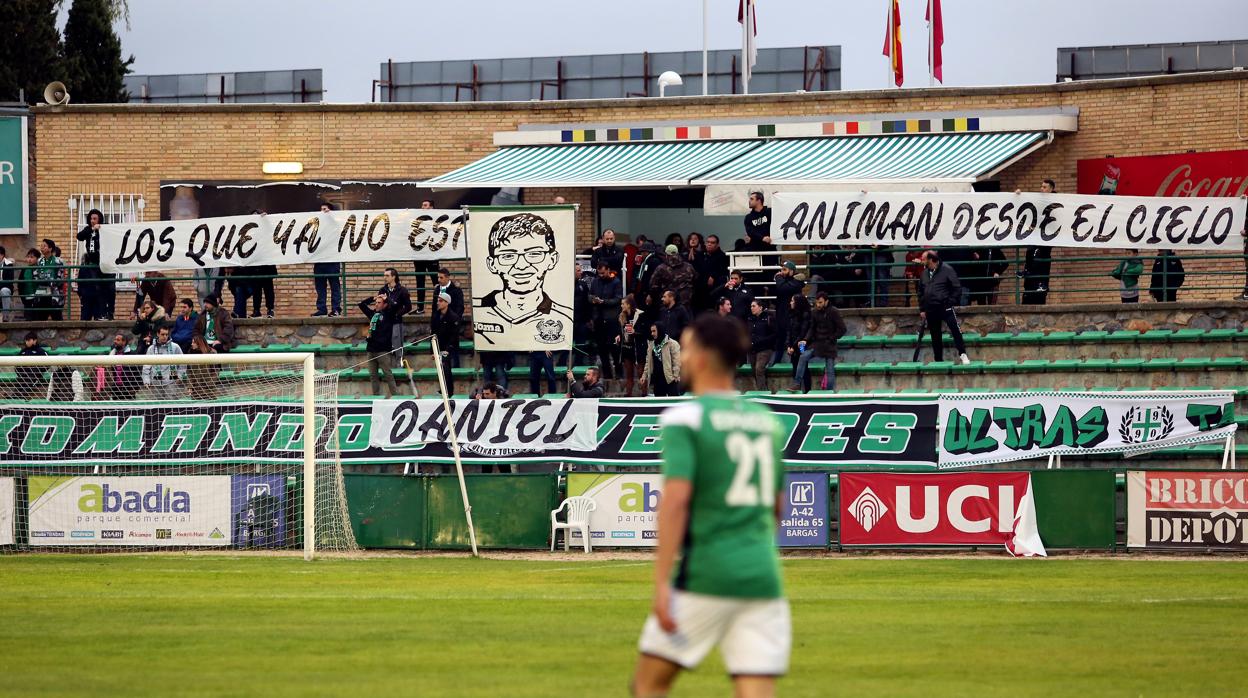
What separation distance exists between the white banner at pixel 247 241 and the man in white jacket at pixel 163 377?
2413 millimetres

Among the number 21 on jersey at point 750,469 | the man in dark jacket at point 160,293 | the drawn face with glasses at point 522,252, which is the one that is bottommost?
the number 21 on jersey at point 750,469

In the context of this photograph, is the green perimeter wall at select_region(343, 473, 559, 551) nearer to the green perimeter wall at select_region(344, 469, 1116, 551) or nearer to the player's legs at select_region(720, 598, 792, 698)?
the green perimeter wall at select_region(344, 469, 1116, 551)

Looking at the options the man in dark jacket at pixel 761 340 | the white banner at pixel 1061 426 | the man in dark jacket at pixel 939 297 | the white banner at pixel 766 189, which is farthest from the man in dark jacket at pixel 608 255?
the white banner at pixel 1061 426

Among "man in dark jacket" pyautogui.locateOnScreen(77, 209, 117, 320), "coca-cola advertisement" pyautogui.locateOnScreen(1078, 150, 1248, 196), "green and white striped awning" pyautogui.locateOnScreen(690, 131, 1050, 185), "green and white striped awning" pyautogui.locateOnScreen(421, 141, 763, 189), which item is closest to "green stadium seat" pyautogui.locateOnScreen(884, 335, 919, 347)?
"green and white striped awning" pyautogui.locateOnScreen(690, 131, 1050, 185)

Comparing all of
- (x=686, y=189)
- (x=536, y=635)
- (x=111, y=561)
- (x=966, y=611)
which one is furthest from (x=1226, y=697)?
(x=686, y=189)

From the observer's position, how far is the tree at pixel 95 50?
2290 inches

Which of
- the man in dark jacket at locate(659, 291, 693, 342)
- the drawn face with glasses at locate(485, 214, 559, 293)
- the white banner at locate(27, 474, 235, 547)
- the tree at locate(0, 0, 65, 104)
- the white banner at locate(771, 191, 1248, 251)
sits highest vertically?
the tree at locate(0, 0, 65, 104)

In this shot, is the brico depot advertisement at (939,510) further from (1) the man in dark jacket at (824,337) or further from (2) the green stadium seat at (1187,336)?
(2) the green stadium seat at (1187,336)

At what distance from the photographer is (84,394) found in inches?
918

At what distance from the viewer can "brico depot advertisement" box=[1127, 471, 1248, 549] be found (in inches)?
779

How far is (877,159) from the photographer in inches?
1214

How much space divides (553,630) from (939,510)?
31.0ft

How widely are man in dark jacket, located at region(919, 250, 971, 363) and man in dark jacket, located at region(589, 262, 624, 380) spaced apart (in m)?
4.93

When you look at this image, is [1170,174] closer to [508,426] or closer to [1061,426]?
[1061,426]
